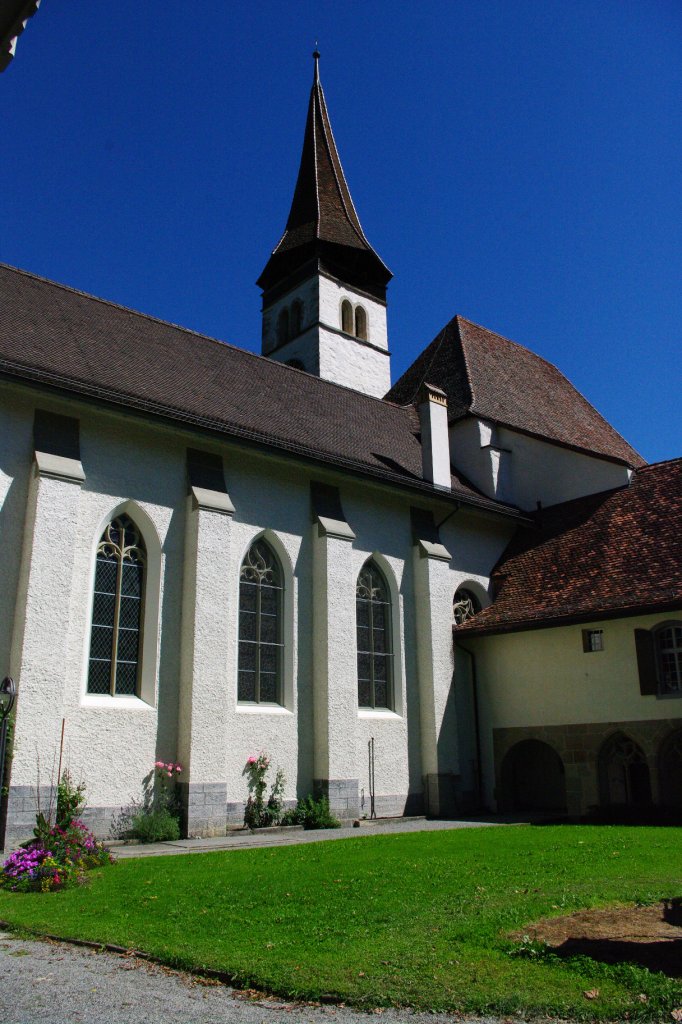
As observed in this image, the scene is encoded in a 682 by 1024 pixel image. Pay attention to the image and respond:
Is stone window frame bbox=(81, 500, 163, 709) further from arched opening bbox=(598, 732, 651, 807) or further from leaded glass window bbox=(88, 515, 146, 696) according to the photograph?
arched opening bbox=(598, 732, 651, 807)

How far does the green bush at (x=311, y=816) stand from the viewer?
15.8m

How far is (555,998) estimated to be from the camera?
4.93 metres

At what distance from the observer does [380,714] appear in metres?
18.2

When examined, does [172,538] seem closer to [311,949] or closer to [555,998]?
[311,949]

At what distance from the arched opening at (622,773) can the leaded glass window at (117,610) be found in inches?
365

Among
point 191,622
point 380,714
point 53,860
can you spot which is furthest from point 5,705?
point 380,714

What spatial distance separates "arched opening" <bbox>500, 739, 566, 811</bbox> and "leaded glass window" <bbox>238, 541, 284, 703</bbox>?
6.17 m

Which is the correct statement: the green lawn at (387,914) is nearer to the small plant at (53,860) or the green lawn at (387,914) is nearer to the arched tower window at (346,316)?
the small plant at (53,860)

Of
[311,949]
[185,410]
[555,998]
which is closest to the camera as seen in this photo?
[555,998]

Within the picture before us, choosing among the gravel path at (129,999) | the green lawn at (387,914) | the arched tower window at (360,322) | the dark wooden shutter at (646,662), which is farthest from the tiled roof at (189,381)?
the arched tower window at (360,322)

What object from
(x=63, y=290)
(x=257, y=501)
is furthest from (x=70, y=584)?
(x=63, y=290)

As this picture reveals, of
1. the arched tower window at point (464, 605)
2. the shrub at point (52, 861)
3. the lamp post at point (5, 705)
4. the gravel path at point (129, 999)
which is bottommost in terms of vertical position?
the gravel path at point (129, 999)

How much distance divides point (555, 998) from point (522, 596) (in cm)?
1548

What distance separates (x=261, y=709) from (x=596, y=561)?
8.26 m
